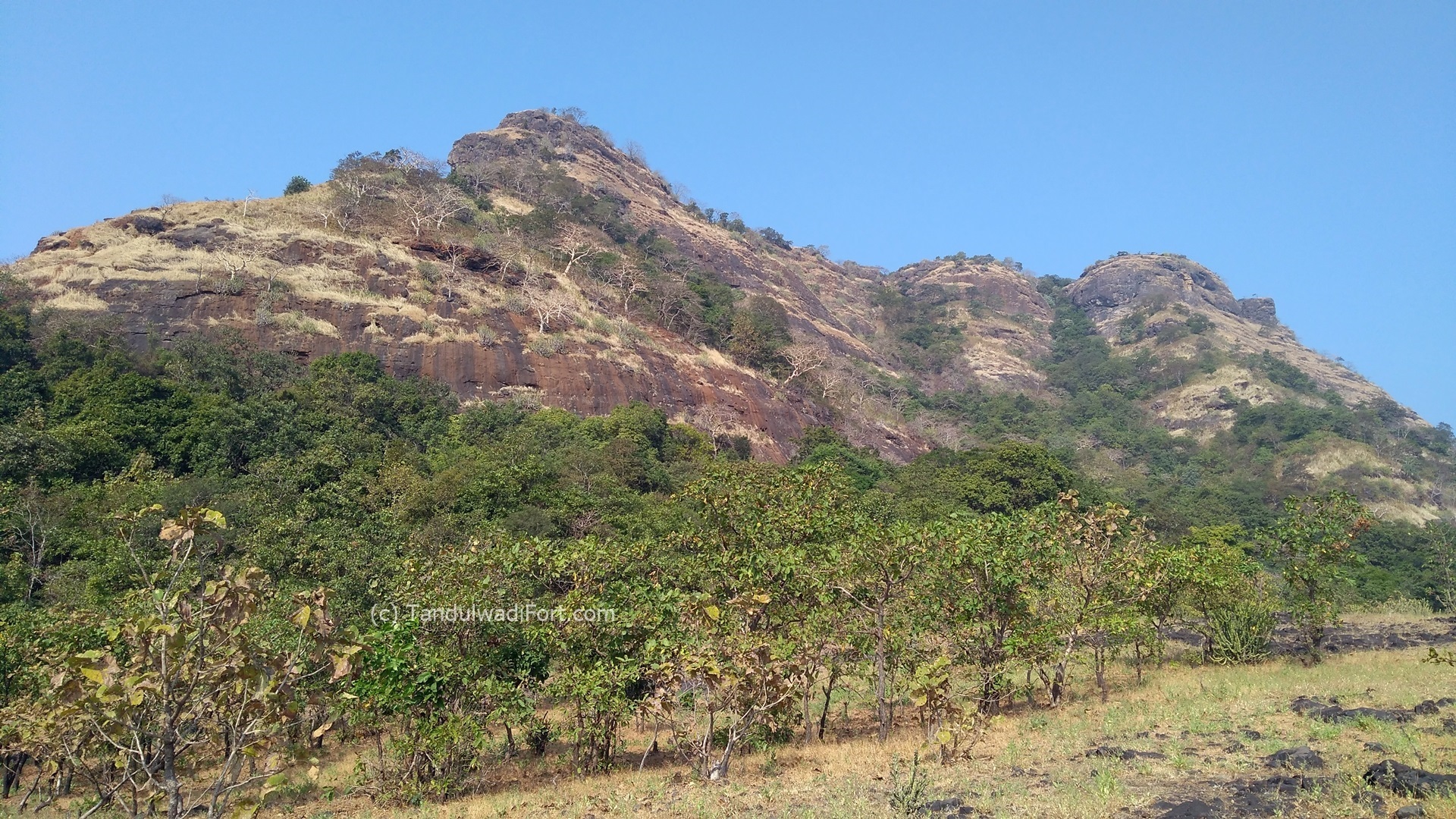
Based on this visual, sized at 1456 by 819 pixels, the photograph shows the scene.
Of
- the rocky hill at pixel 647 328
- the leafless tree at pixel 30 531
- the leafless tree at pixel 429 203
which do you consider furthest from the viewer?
the leafless tree at pixel 429 203

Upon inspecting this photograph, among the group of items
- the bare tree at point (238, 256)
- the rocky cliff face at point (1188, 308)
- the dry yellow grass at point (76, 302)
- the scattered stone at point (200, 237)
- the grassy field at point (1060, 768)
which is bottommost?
the grassy field at point (1060, 768)

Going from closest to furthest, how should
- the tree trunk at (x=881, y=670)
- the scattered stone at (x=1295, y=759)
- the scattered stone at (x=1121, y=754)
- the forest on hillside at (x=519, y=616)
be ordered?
1. the forest on hillside at (x=519, y=616)
2. the scattered stone at (x=1295, y=759)
3. the scattered stone at (x=1121, y=754)
4. the tree trunk at (x=881, y=670)

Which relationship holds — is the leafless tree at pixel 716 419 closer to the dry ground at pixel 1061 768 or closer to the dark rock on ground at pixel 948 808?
the dry ground at pixel 1061 768

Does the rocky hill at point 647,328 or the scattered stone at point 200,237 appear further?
the scattered stone at point 200,237

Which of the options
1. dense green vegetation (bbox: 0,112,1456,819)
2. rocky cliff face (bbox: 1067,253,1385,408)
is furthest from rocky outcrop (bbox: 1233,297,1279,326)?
dense green vegetation (bbox: 0,112,1456,819)

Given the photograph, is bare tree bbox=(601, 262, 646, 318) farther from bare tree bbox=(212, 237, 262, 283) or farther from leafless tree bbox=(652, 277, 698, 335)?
bare tree bbox=(212, 237, 262, 283)

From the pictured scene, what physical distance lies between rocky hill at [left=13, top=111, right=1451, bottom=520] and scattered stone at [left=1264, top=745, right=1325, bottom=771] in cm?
4008

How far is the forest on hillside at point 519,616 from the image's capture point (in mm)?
6227

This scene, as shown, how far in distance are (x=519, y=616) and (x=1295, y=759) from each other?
956 cm

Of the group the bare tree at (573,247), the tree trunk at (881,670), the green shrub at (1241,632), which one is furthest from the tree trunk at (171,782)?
the bare tree at (573,247)

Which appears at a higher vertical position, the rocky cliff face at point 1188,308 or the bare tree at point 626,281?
the rocky cliff face at point 1188,308

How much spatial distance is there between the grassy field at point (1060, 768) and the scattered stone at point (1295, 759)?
14 cm

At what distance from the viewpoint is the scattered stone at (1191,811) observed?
24.8ft

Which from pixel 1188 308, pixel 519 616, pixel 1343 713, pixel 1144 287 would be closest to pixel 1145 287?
pixel 1144 287
